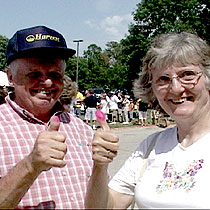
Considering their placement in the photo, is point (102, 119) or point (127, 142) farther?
point (127, 142)

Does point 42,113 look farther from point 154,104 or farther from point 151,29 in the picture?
point 151,29

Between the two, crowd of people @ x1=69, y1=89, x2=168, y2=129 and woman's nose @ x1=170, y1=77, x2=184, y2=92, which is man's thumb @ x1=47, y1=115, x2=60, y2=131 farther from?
crowd of people @ x1=69, y1=89, x2=168, y2=129

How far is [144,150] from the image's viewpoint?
221 centimetres

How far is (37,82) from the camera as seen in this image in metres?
2.21

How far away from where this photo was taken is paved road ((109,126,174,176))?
23.6ft

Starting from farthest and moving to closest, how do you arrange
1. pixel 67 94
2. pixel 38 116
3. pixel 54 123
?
pixel 67 94 < pixel 38 116 < pixel 54 123

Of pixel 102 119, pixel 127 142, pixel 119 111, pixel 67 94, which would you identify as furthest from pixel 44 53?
pixel 119 111

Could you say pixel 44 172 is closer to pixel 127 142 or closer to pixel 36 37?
pixel 36 37

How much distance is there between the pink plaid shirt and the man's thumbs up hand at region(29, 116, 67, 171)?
0.51 meters

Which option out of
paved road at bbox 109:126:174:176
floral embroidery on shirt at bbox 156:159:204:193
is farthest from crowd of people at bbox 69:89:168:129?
floral embroidery on shirt at bbox 156:159:204:193

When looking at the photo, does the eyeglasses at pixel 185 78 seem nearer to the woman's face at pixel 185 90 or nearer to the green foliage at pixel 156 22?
the woman's face at pixel 185 90

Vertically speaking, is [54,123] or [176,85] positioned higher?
[176,85]

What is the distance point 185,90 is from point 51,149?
87cm

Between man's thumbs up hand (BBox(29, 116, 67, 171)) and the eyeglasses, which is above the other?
the eyeglasses
